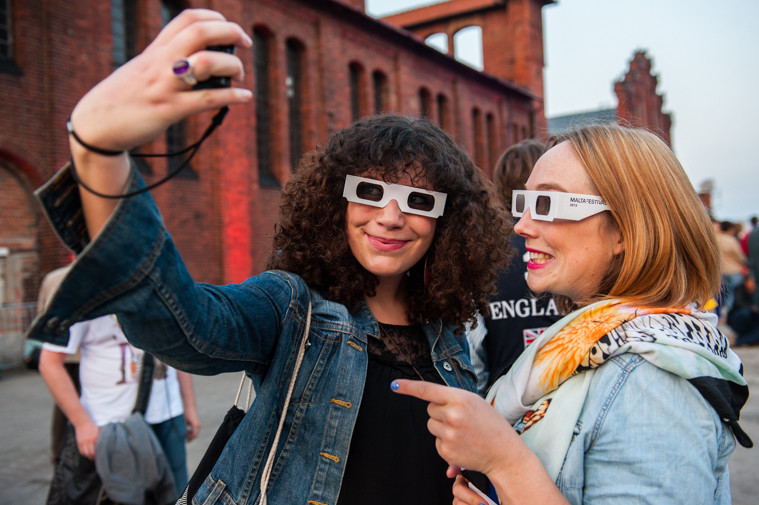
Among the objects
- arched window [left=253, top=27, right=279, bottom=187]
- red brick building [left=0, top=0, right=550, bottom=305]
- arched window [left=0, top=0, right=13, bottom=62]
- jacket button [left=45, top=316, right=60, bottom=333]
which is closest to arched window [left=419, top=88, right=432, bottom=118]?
red brick building [left=0, top=0, right=550, bottom=305]

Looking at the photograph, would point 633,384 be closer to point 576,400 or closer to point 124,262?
point 576,400

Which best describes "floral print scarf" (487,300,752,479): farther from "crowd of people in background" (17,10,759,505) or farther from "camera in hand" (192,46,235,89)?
"camera in hand" (192,46,235,89)

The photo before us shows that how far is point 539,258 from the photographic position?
5.52ft

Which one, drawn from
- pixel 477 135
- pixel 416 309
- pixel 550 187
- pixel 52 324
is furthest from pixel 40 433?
pixel 477 135

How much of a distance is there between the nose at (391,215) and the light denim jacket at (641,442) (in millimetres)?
815

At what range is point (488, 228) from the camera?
2.23m

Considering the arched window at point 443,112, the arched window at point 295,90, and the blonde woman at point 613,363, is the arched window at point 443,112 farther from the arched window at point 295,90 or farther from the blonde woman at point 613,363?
the blonde woman at point 613,363

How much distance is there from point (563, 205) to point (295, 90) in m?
15.7

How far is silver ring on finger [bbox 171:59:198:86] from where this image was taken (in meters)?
0.95

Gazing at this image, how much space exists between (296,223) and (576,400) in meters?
1.14

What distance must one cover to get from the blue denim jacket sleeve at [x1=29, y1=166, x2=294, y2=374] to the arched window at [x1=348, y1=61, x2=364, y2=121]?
58.0ft

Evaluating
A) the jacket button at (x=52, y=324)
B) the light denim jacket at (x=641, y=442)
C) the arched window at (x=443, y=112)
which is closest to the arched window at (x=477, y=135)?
the arched window at (x=443, y=112)

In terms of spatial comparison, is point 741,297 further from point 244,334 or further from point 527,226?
point 244,334

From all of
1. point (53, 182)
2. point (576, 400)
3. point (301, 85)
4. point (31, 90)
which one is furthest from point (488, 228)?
point (301, 85)
